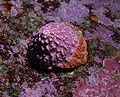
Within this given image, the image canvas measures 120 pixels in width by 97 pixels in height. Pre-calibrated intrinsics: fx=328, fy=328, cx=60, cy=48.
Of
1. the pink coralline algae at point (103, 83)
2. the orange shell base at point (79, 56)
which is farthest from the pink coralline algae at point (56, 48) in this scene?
the pink coralline algae at point (103, 83)

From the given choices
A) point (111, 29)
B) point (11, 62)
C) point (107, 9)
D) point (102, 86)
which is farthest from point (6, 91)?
point (107, 9)

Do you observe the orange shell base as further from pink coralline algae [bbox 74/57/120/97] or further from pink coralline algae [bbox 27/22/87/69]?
pink coralline algae [bbox 74/57/120/97]

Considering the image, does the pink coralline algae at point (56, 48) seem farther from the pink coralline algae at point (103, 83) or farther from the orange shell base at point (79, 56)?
the pink coralline algae at point (103, 83)

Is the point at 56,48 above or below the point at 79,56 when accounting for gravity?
above

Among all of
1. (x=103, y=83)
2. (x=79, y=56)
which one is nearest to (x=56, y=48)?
(x=79, y=56)

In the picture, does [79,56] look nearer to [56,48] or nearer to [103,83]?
[56,48]

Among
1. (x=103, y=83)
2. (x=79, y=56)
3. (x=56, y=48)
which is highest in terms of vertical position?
(x=56, y=48)

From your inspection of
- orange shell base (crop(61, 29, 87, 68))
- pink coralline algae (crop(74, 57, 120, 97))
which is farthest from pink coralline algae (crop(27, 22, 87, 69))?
pink coralline algae (crop(74, 57, 120, 97))

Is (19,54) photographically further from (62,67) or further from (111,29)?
(111,29)
